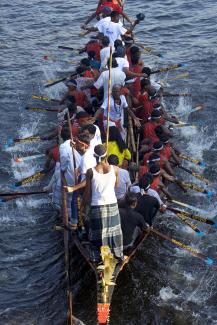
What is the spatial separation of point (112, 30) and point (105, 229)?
877 cm

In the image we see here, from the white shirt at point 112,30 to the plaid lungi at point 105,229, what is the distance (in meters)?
8.32

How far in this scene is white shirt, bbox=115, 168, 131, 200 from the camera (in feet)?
36.6

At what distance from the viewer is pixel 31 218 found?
13.6 m

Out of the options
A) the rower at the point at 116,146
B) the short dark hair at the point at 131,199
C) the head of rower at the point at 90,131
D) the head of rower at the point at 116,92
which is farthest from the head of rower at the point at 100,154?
the head of rower at the point at 116,92

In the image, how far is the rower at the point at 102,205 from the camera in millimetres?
9266

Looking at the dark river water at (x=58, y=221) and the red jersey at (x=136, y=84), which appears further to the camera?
the red jersey at (x=136, y=84)

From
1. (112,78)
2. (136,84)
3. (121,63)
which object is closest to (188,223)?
(112,78)

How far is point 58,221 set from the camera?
13.4 m

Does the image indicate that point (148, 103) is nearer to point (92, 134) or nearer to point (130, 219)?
point (92, 134)

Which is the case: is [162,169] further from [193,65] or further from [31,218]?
[193,65]

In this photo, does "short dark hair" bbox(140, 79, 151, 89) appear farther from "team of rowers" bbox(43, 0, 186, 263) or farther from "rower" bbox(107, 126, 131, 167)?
"rower" bbox(107, 126, 131, 167)

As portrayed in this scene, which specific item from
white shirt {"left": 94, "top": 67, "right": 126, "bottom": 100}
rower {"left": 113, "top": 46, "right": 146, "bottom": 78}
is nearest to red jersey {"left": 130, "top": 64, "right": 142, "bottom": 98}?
rower {"left": 113, "top": 46, "right": 146, "bottom": 78}

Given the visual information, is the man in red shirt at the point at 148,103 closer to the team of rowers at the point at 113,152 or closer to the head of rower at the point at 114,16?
the team of rowers at the point at 113,152

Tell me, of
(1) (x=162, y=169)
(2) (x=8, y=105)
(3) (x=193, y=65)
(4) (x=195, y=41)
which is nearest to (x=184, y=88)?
(3) (x=193, y=65)
